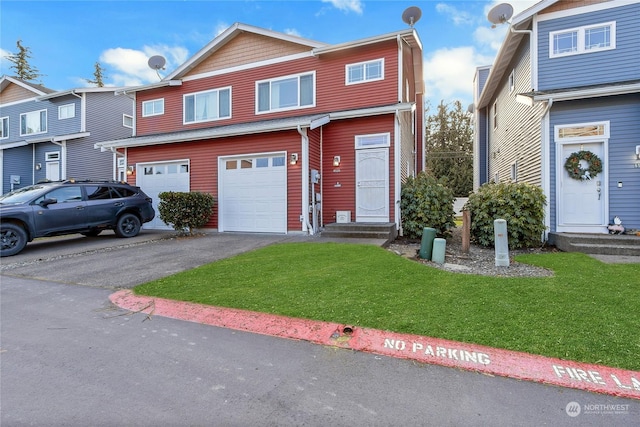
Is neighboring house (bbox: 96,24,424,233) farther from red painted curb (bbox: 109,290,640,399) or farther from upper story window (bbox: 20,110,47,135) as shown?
upper story window (bbox: 20,110,47,135)

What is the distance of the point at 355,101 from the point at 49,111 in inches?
741

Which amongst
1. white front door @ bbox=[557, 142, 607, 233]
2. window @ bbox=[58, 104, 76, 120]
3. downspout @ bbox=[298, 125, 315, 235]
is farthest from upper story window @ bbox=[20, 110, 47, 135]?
white front door @ bbox=[557, 142, 607, 233]

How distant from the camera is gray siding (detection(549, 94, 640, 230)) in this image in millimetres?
7891

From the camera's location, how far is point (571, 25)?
8.58m

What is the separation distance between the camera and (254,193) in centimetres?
1052

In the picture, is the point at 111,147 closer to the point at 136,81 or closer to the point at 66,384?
the point at 136,81

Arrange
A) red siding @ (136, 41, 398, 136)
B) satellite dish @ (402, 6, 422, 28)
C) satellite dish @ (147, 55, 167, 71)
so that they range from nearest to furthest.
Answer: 1. red siding @ (136, 41, 398, 136)
2. satellite dish @ (402, 6, 422, 28)
3. satellite dish @ (147, 55, 167, 71)

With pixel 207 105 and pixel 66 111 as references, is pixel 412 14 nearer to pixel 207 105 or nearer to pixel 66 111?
pixel 207 105

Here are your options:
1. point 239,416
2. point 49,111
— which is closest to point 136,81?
point 49,111

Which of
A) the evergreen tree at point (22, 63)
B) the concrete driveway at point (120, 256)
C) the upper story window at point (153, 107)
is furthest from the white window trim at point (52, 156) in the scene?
the evergreen tree at point (22, 63)

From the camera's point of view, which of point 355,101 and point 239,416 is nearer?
point 239,416

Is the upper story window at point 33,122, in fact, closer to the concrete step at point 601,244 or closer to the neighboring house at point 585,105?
the neighboring house at point 585,105

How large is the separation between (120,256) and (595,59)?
1277cm

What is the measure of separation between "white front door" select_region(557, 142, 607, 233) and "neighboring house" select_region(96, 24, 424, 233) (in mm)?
4168
